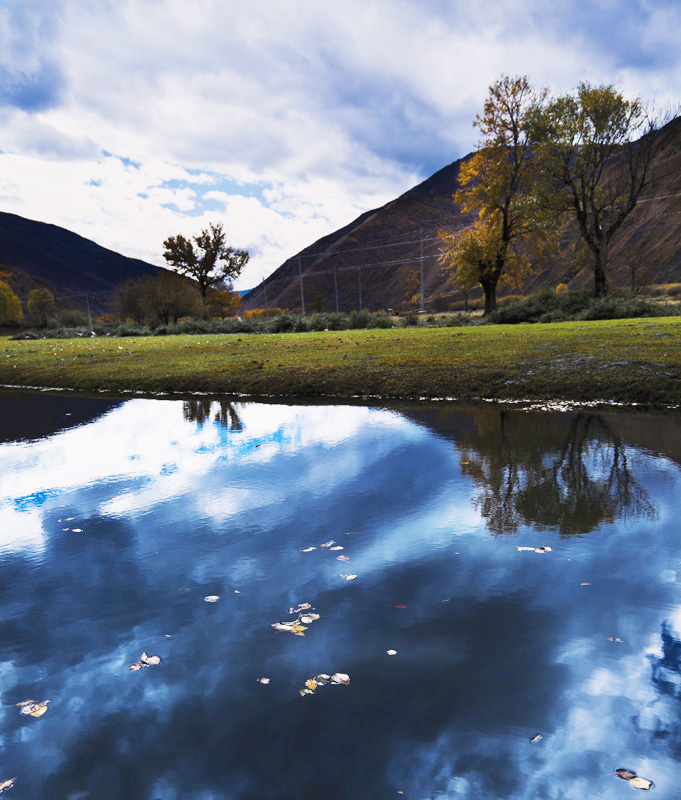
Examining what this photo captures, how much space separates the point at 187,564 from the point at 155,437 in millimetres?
5880

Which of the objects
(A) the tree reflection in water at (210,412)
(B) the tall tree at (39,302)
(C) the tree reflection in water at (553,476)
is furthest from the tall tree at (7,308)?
(C) the tree reflection in water at (553,476)

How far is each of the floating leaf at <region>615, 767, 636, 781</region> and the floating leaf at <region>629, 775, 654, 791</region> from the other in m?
0.02

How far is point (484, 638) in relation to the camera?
365 centimetres

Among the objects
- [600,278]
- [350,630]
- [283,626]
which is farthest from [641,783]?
[600,278]

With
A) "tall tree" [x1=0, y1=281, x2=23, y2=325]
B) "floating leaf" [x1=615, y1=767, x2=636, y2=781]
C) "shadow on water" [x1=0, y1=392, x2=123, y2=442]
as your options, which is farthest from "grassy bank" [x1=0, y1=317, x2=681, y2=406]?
"tall tree" [x1=0, y1=281, x2=23, y2=325]

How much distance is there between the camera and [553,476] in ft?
22.7

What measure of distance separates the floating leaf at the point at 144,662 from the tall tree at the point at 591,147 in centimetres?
3342

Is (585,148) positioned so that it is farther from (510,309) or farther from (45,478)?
(45,478)

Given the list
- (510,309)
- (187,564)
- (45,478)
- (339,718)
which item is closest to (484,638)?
(339,718)

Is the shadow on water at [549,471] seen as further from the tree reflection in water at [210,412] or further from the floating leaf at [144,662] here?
the tree reflection in water at [210,412]

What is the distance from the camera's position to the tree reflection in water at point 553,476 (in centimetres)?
566

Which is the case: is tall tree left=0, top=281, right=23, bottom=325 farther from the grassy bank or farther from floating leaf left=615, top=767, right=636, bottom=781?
floating leaf left=615, top=767, right=636, bottom=781

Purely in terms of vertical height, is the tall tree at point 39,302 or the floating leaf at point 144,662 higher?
the tall tree at point 39,302

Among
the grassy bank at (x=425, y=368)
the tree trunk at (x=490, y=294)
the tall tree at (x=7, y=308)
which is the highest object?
the tall tree at (x=7, y=308)
